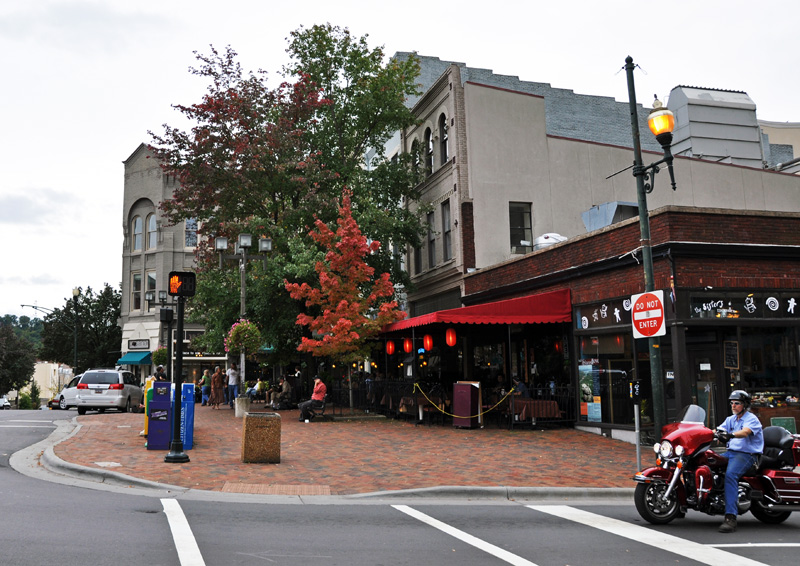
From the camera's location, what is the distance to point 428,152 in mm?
28109

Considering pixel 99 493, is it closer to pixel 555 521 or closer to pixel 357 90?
pixel 555 521

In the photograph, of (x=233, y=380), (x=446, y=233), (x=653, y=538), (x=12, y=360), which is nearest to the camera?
(x=653, y=538)

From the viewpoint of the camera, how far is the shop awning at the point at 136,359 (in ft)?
152

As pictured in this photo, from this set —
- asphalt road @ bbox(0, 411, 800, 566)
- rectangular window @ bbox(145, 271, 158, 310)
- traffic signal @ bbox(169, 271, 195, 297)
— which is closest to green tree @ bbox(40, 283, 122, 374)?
rectangular window @ bbox(145, 271, 158, 310)

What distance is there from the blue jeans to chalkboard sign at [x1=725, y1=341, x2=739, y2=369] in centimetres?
750

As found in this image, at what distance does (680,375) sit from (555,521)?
739cm

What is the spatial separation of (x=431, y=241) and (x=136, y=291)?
29348 mm

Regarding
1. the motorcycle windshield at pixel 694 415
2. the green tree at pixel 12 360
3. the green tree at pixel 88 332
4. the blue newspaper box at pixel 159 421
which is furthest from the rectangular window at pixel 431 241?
the green tree at pixel 12 360

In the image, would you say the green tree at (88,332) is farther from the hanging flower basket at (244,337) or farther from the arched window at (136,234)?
the hanging flower basket at (244,337)

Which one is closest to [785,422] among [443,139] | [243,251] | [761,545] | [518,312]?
[518,312]

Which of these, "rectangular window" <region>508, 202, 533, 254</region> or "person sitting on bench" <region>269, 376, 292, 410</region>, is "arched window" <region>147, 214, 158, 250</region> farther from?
"rectangular window" <region>508, 202, 533, 254</region>

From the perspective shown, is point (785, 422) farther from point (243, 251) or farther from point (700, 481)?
point (243, 251)

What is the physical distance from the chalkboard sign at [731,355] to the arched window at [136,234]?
141 ft

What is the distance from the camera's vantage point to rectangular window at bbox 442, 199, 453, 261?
1030 inches
